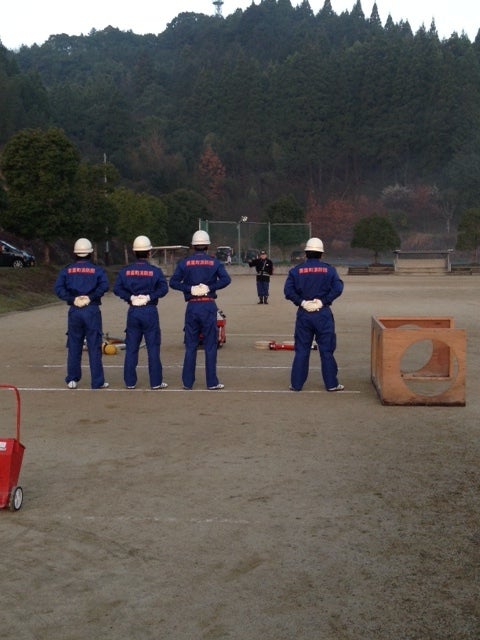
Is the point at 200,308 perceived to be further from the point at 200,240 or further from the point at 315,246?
the point at 315,246

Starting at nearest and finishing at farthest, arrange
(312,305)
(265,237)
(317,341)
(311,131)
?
(312,305)
(317,341)
(265,237)
(311,131)

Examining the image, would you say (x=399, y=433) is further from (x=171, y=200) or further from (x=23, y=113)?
(x=23, y=113)

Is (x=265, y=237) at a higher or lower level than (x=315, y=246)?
higher

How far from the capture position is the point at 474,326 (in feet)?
70.8

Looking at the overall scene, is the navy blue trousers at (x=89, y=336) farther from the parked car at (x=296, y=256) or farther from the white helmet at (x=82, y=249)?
the parked car at (x=296, y=256)

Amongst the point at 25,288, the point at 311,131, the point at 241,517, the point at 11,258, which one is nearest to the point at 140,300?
the point at 241,517

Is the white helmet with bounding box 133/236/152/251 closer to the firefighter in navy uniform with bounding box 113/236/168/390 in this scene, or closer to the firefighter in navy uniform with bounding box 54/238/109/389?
the firefighter in navy uniform with bounding box 113/236/168/390

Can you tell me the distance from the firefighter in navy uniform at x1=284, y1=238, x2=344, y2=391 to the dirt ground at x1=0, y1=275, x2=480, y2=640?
0.35 m

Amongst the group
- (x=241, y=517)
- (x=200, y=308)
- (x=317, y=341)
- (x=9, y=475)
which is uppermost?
(x=200, y=308)

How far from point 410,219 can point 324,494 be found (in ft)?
384

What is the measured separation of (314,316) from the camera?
39.0 feet

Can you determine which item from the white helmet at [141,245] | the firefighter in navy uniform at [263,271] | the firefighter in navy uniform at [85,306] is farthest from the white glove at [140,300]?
the firefighter in navy uniform at [263,271]

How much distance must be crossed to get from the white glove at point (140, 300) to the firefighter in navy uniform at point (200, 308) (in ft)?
1.67

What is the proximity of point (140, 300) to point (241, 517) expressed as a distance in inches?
242
